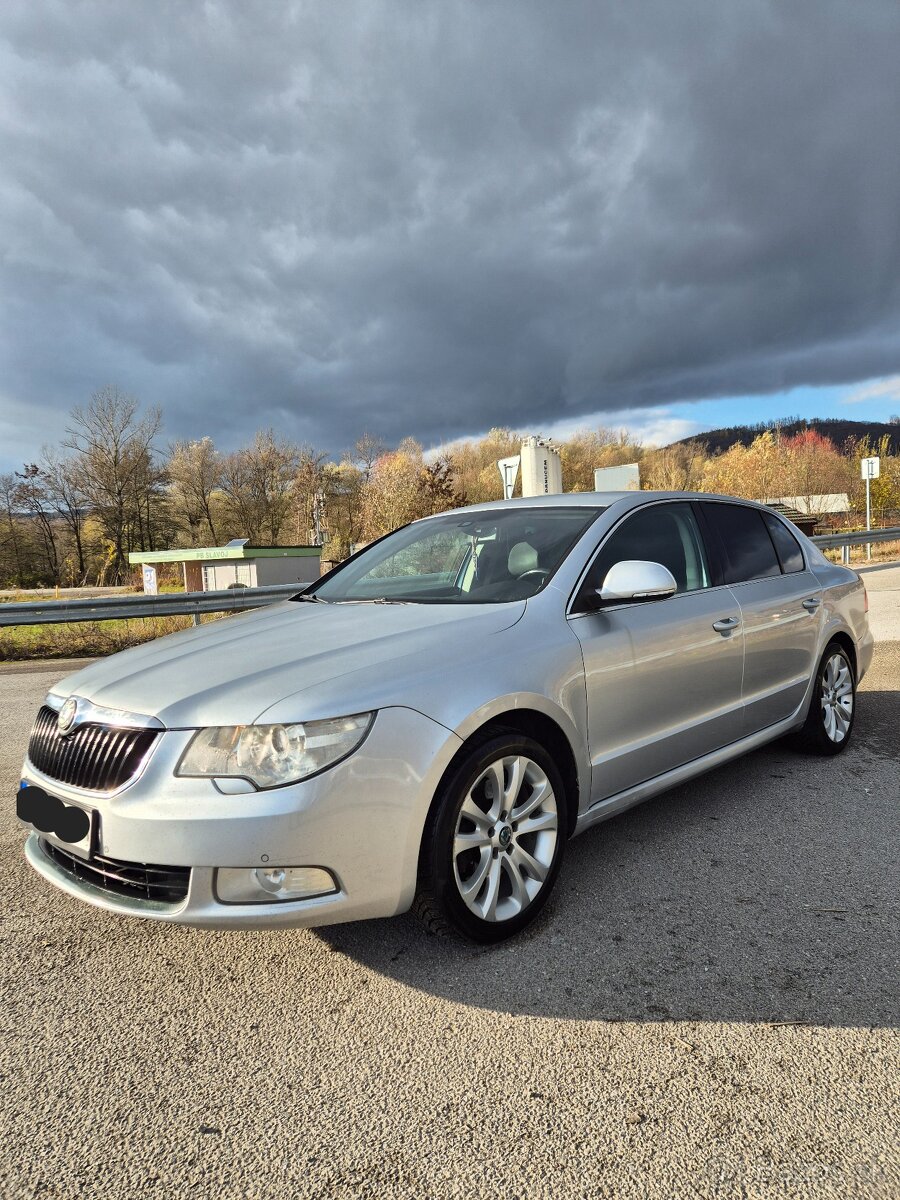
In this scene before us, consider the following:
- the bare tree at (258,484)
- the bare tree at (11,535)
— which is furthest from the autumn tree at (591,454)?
the bare tree at (11,535)

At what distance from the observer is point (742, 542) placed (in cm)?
421

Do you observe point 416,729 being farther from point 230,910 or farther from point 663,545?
point 663,545

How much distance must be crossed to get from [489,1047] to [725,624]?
228 cm

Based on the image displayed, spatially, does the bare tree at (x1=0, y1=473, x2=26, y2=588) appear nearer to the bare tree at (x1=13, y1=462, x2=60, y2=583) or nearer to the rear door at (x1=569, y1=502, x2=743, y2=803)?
the bare tree at (x1=13, y1=462, x2=60, y2=583)

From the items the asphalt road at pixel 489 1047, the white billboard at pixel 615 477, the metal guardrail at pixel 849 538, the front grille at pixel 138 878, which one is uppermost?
the white billboard at pixel 615 477

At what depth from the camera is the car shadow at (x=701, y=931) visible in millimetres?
2309

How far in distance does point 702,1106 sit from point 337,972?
3.84 feet

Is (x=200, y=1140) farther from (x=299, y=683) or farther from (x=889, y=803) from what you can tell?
(x=889, y=803)

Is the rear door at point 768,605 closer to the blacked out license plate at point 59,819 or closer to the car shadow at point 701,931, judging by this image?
the car shadow at point 701,931

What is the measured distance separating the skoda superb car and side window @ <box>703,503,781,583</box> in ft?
0.47

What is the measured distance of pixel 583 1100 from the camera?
6.28 ft

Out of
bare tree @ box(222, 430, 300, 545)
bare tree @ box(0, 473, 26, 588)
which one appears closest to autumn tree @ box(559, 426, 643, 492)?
bare tree @ box(222, 430, 300, 545)

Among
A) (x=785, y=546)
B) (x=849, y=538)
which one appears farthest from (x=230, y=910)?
(x=849, y=538)

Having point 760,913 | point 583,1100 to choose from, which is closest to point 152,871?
point 583,1100
